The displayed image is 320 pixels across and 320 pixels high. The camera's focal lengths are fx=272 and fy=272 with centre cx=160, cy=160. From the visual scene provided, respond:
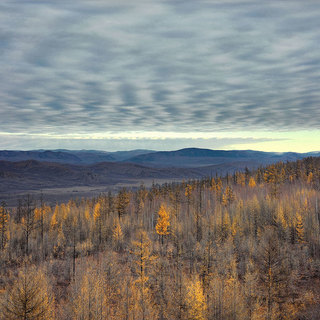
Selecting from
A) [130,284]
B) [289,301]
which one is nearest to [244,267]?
[289,301]

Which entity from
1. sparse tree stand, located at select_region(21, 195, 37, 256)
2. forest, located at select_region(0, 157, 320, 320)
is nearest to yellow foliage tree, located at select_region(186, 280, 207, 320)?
forest, located at select_region(0, 157, 320, 320)

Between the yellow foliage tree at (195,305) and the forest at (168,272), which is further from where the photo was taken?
the forest at (168,272)

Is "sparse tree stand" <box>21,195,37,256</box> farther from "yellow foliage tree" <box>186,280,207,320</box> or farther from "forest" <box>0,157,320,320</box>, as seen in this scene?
"yellow foliage tree" <box>186,280,207,320</box>

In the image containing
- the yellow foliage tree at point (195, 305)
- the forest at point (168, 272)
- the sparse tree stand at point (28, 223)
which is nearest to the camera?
the yellow foliage tree at point (195, 305)

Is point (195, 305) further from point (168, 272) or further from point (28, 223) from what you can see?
point (28, 223)

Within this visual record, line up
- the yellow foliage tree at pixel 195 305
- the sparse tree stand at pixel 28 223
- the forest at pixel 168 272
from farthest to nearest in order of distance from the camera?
the sparse tree stand at pixel 28 223 < the forest at pixel 168 272 < the yellow foliage tree at pixel 195 305

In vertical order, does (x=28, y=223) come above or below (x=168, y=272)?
above

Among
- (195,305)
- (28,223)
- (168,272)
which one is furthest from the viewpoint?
(28,223)

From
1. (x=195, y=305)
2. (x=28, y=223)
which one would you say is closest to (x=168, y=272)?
(x=195, y=305)

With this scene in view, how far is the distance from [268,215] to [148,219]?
39710 mm

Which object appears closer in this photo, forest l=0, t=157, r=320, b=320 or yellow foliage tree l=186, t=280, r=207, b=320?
yellow foliage tree l=186, t=280, r=207, b=320

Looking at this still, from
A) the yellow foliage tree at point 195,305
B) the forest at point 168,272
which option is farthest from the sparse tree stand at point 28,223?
the yellow foliage tree at point 195,305

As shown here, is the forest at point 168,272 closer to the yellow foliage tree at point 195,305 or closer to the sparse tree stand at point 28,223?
the yellow foliage tree at point 195,305

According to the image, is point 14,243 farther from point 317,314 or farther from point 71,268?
point 317,314
